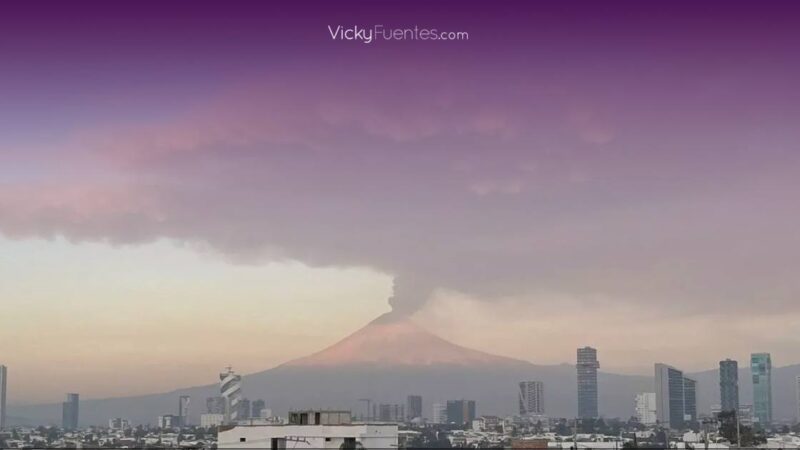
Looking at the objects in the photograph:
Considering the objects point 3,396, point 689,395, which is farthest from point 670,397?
point 3,396

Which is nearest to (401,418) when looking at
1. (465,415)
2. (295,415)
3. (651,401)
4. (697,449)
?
(465,415)

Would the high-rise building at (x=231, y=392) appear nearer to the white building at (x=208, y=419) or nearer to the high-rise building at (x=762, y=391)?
the white building at (x=208, y=419)

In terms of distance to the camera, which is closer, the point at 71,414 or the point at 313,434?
the point at 313,434

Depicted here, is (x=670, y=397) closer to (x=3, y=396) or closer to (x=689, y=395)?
(x=689, y=395)

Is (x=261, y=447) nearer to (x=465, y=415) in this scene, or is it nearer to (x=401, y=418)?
(x=401, y=418)

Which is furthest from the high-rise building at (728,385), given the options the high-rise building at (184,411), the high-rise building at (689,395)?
the high-rise building at (184,411)

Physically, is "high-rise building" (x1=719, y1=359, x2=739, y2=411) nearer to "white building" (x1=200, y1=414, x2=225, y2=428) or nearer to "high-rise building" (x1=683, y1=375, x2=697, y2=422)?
"high-rise building" (x1=683, y1=375, x2=697, y2=422)

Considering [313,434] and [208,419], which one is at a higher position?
[313,434]
